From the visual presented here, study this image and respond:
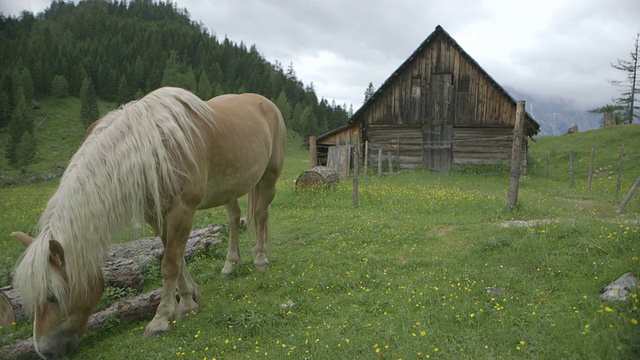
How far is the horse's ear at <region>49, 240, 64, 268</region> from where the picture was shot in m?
2.66

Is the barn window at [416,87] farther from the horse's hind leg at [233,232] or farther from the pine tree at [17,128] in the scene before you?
the pine tree at [17,128]

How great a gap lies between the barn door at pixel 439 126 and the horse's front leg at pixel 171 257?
717 inches

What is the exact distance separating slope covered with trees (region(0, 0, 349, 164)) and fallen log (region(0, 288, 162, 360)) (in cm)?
4793

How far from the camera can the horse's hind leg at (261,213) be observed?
559 cm

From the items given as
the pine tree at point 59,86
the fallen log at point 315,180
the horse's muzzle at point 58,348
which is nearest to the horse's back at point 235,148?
the horse's muzzle at point 58,348

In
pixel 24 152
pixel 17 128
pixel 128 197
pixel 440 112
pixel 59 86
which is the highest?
pixel 59 86

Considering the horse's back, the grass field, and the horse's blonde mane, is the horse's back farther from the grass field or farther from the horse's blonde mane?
the grass field

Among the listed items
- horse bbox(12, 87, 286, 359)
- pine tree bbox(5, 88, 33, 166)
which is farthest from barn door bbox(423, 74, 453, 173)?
pine tree bbox(5, 88, 33, 166)

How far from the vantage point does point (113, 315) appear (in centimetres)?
386

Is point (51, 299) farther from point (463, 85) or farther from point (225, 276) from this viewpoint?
→ point (463, 85)

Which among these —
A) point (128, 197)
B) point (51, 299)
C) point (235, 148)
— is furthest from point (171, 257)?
point (235, 148)

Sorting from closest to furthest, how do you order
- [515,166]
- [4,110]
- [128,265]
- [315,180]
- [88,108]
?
[128,265], [515,166], [315,180], [4,110], [88,108]

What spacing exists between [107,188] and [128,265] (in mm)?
2322

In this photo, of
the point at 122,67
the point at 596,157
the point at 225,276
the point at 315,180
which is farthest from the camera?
the point at 122,67
